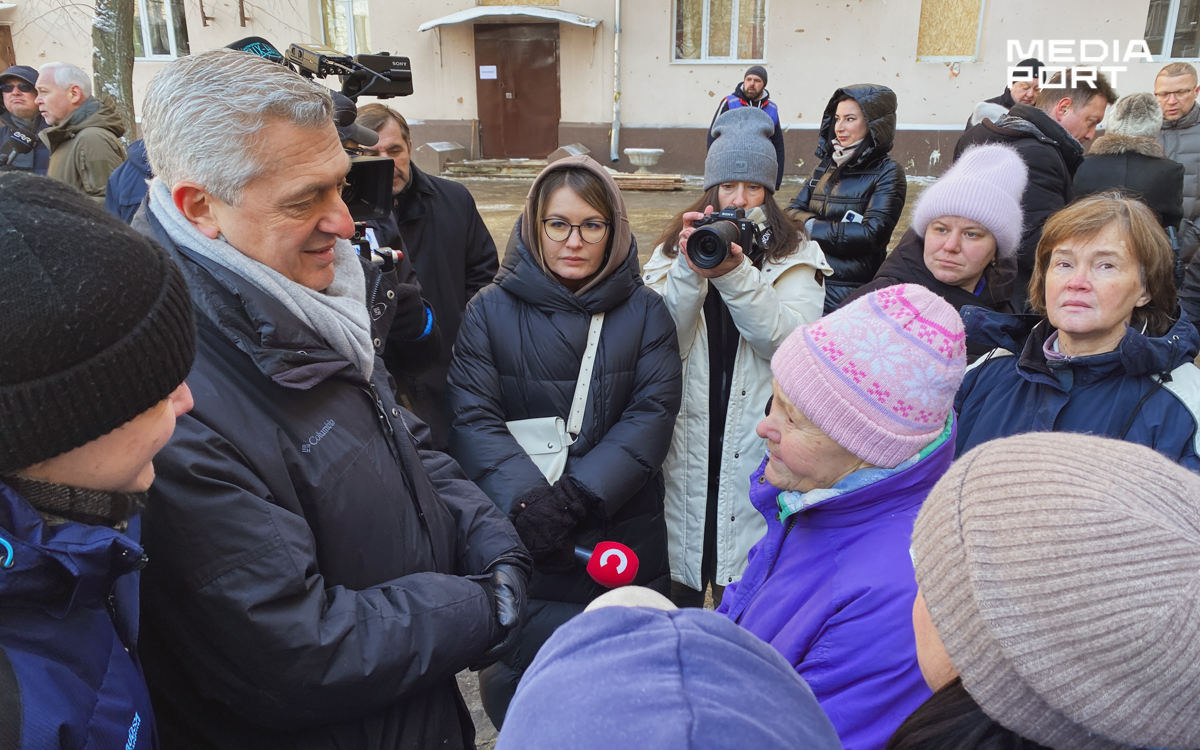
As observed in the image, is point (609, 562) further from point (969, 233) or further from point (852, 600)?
point (969, 233)

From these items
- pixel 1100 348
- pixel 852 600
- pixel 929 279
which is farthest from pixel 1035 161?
pixel 852 600

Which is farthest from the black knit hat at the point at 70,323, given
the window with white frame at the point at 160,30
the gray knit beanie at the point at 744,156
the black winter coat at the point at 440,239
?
the window with white frame at the point at 160,30

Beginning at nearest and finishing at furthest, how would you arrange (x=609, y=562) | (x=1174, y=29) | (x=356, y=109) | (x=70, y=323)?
(x=70, y=323) < (x=609, y=562) < (x=356, y=109) < (x=1174, y=29)

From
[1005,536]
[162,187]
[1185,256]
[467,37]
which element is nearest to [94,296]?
[162,187]

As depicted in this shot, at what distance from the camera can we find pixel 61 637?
84 cm

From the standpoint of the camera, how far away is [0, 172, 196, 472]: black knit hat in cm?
77

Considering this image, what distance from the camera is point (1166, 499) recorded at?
2.24 ft

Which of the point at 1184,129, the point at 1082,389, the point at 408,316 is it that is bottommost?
the point at 1082,389

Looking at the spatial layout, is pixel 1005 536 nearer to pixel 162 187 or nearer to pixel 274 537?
pixel 274 537

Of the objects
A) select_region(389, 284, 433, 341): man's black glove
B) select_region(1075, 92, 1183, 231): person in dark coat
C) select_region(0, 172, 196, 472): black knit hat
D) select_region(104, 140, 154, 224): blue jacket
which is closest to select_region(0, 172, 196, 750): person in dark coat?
select_region(0, 172, 196, 472): black knit hat

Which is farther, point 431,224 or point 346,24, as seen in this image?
point 346,24

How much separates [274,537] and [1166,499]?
42.5 inches

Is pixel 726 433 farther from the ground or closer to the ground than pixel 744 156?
closer to the ground

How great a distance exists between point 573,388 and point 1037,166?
2.55 metres
